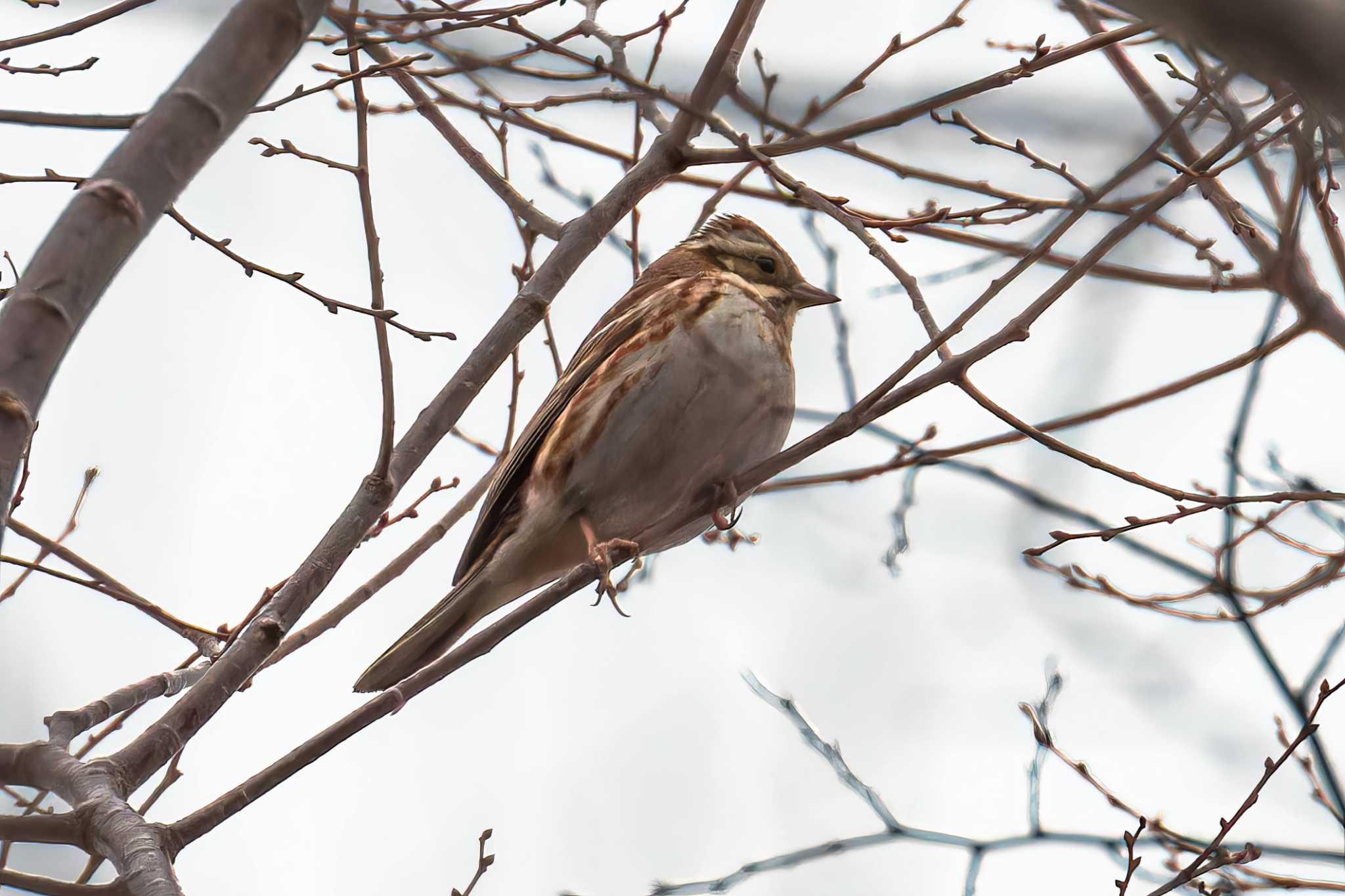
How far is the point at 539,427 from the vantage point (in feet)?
16.6

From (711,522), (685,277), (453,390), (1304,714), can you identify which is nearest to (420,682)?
(453,390)

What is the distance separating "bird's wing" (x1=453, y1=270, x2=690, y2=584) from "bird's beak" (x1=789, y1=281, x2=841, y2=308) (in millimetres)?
528

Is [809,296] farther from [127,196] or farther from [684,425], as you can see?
→ [127,196]

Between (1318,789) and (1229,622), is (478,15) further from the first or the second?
(1318,789)

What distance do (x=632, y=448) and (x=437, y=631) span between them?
0.96 metres

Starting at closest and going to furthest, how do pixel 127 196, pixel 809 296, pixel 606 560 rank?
1. pixel 127 196
2. pixel 606 560
3. pixel 809 296

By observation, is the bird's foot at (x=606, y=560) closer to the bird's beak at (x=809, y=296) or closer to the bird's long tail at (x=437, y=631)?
the bird's long tail at (x=437, y=631)

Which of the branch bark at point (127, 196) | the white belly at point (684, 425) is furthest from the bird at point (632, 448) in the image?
the branch bark at point (127, 196)

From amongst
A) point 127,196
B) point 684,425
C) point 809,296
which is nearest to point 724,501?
point 684,425

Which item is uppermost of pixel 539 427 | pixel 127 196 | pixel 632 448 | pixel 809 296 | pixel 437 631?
pixel 809 296

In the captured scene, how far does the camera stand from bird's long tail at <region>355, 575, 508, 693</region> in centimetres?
435

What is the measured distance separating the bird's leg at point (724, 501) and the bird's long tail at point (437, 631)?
33.3 inches

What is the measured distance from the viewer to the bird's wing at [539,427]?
4.87 m

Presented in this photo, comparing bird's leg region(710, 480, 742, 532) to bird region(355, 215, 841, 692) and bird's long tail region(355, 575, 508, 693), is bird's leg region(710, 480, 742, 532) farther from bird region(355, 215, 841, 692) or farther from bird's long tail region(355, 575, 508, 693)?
bird's long tail region(355, 575, 508, 693)
